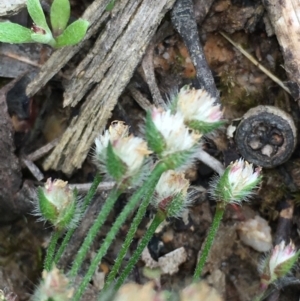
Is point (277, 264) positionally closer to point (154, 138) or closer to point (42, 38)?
point (154, 138)

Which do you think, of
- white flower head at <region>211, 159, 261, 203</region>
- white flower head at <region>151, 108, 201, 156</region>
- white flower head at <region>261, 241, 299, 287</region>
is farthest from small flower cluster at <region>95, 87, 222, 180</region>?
white flower head at <region>261, 241, 299, 287</region>

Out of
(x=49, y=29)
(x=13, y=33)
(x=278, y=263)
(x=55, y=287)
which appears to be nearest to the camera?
(x=55, y=287)

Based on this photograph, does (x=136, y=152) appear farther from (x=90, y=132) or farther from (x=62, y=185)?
(x=90, y=132)

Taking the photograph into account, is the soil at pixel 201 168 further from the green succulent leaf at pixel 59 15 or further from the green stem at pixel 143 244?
the green stem at pixel 143 244

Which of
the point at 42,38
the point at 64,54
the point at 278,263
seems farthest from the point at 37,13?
the point at 278,263

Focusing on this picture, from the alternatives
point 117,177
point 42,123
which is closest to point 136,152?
point 117,177

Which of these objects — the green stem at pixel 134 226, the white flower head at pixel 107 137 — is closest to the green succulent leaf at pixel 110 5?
the white flower head at pixel 107 137

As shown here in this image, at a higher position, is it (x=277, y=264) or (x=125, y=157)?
(x=125, y=157)

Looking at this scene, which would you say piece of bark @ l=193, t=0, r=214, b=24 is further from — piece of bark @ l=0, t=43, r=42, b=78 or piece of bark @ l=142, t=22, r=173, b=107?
piece of bark @ l=0, t=43, r=42, b=78
